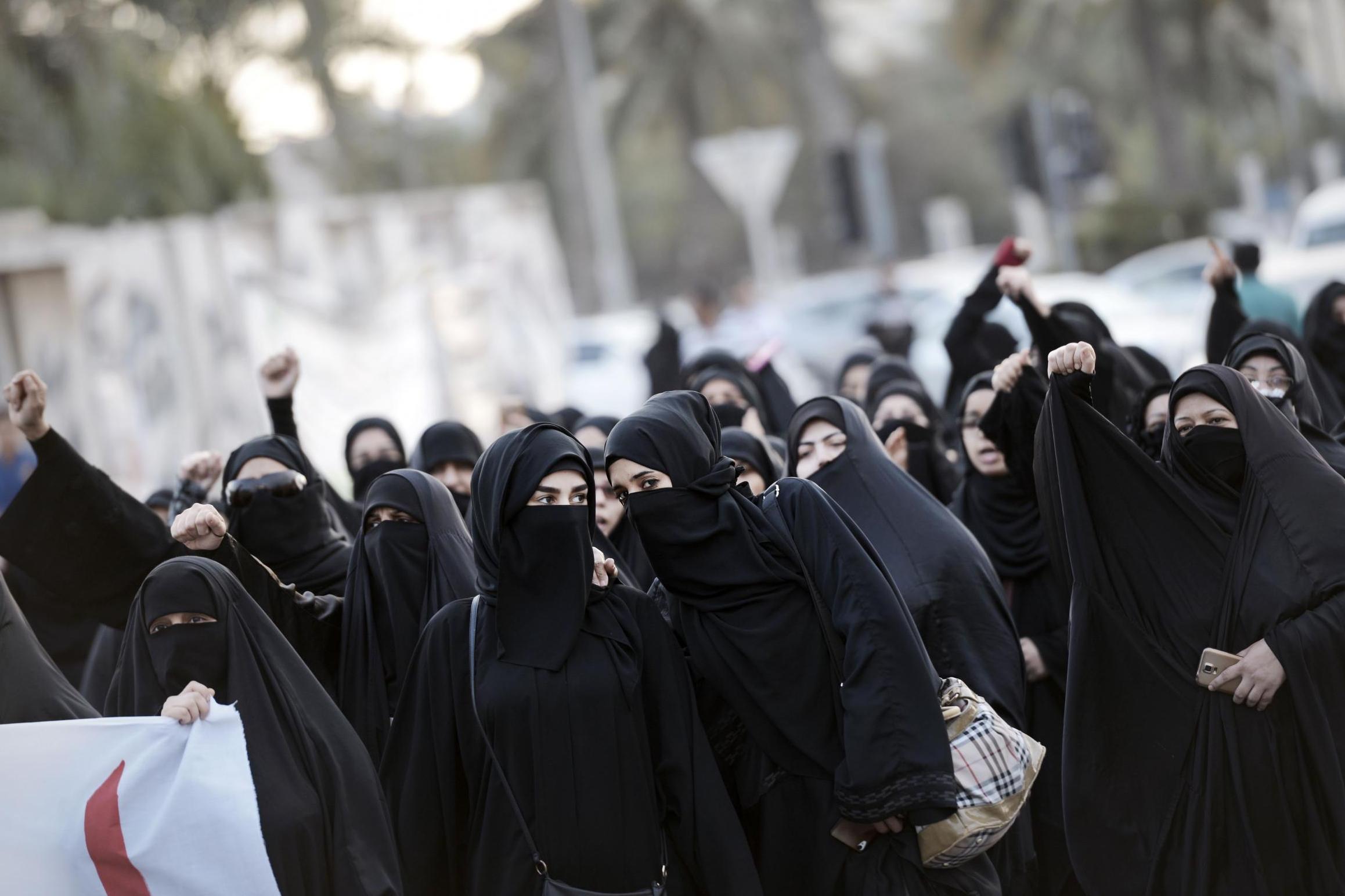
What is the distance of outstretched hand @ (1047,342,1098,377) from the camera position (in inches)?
151

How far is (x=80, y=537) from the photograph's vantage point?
169 inches

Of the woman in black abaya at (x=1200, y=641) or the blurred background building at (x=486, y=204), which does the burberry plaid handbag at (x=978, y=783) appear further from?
the blurred background building at (x=486, y=204)

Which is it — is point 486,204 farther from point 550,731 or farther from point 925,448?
point 550,731

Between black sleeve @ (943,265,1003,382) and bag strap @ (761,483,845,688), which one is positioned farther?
black sleeve @ (943,265,1003,382)

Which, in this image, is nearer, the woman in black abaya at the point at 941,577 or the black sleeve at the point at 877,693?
the black sleeve at the point at 877,693

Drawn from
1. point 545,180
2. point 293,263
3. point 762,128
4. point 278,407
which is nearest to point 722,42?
point 762,128

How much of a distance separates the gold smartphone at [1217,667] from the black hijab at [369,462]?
9.94ft

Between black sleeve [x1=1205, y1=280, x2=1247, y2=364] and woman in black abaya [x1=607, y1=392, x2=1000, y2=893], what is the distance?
337 cm

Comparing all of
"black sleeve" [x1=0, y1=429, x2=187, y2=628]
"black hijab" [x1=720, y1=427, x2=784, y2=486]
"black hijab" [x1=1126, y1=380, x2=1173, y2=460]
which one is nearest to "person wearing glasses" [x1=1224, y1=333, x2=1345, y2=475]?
"black hijab" [x1=1126, y1=380, x2=1173, y2=460]

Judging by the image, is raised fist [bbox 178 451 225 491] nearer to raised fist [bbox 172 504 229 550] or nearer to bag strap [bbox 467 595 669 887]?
raised fist [bbox 172 504 229 550]

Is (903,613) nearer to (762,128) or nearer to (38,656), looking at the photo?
(38,656)

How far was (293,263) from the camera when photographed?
1600 centimetres

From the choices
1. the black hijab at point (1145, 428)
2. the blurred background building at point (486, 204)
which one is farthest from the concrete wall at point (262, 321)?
the black hijab at point (1145, 428)

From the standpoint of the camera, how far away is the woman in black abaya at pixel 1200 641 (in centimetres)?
355
